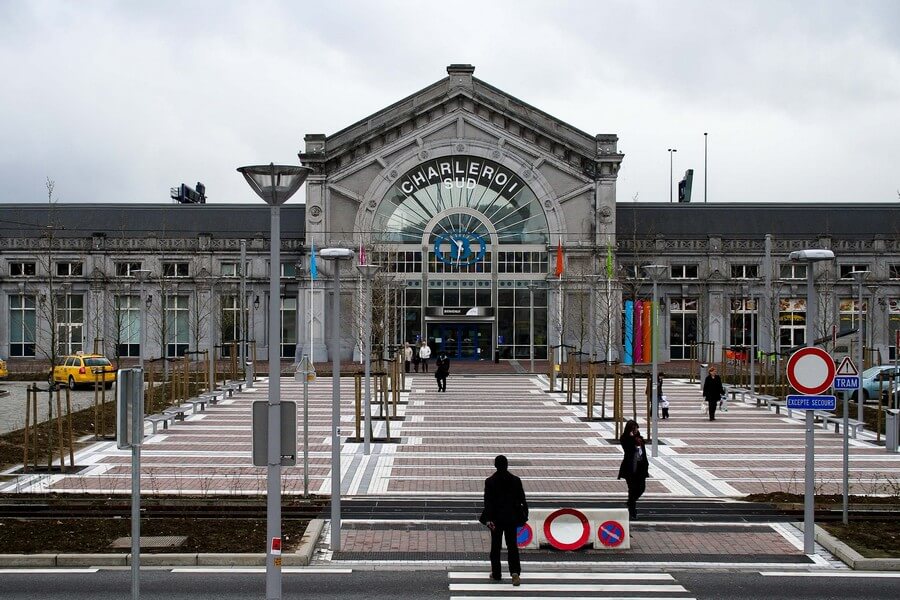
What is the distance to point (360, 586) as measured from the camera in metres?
13.8

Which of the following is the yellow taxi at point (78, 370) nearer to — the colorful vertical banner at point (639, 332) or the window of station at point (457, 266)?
the window of station at point (457, 266)

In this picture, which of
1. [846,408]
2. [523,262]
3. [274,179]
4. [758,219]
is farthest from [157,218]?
[274,179]

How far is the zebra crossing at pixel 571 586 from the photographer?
13359mm

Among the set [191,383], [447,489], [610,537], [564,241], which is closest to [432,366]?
[564,241]

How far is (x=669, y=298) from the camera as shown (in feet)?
225

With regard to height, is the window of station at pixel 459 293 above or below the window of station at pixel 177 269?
below

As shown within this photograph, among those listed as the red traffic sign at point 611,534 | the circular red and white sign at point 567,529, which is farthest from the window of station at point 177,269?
the red traffic sign at point 611,534

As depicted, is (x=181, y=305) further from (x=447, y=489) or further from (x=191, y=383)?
(x=447, y=489)

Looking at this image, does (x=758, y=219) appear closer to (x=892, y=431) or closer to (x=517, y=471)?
(x=892, y=431)

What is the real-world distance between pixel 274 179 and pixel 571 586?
22.2 ft

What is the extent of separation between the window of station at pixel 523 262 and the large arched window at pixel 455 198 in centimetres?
117

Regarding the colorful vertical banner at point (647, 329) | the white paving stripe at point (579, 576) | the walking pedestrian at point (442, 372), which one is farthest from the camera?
the colorful vertical banner at point (647, 329)

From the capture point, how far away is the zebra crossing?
1336cm

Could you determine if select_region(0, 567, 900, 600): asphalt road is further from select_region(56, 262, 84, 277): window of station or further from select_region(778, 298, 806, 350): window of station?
select_region(56, 262, 84, 277): window of station
